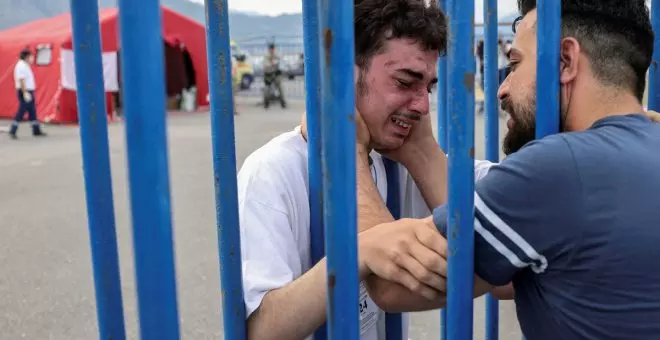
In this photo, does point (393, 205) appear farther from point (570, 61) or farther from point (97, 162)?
point (97, 162)

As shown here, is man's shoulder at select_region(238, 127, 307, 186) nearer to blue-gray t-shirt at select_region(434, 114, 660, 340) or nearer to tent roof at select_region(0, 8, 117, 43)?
blue-gray t-shirt at select_region(434, 114, 660, 340)

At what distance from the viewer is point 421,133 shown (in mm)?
1822

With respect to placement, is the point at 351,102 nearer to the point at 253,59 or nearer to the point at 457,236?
the point at 457,236

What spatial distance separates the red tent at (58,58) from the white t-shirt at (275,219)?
41.1 feet

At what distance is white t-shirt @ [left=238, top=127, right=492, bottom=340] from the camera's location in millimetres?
1439

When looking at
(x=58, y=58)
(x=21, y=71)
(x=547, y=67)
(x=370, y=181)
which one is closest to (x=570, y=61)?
(x=547, y=67)

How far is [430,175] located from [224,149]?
0.77 meters

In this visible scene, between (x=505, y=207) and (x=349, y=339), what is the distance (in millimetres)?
337

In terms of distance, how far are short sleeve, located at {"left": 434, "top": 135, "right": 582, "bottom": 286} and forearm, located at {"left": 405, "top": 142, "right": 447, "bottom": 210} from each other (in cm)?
64

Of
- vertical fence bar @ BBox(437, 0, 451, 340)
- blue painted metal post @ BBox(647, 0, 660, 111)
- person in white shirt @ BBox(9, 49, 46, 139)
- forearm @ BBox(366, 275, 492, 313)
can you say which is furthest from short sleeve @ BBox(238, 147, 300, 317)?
person in white shirt @ BBox(9, 49, 46, 139)

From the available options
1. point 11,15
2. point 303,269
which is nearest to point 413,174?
point 303,269

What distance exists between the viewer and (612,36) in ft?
4.19

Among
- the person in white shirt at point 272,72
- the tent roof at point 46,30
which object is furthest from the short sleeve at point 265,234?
the person in white shirt at point 272,72

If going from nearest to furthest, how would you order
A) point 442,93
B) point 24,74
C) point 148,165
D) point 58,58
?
point 148,165
point 442,93
point 24,74
point 58,58
